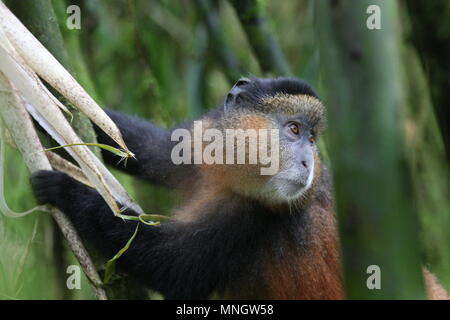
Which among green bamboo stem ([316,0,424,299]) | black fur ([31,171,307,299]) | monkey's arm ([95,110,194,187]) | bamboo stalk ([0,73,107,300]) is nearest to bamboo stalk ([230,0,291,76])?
monkey's arm ([95,110,194,187])

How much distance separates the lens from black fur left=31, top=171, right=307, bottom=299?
12.5 ft

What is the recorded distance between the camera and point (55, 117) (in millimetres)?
3008

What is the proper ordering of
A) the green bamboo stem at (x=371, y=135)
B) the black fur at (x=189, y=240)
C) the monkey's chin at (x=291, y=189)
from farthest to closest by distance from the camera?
1. the monkey's chin at (x=291, y=189)
2. the black fur at (x=189, y=240)
3. the green bamboo stem at (x=371, y=135)

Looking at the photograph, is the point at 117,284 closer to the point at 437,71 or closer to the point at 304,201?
the point at 304,201

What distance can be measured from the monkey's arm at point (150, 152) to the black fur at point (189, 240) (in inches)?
26.8

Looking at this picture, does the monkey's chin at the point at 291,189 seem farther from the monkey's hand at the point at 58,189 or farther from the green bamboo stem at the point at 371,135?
the green bamboo stem at the point at 371,135

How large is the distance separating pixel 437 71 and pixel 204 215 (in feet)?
7.58

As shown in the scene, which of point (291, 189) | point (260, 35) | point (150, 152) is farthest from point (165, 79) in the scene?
point (291, 189)

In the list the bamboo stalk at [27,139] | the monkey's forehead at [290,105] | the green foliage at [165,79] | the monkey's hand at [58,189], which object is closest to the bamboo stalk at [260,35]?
the green foliage at [165,79]

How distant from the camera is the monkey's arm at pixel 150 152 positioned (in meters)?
5.04

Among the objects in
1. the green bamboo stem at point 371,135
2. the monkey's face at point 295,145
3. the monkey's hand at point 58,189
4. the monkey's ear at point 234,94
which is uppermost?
the monkey's ear at point 234,94

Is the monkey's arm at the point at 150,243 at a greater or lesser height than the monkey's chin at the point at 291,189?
lesser

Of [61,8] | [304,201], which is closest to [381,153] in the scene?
[304,201]

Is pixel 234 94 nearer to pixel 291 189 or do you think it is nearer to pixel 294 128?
pixel 294 128
